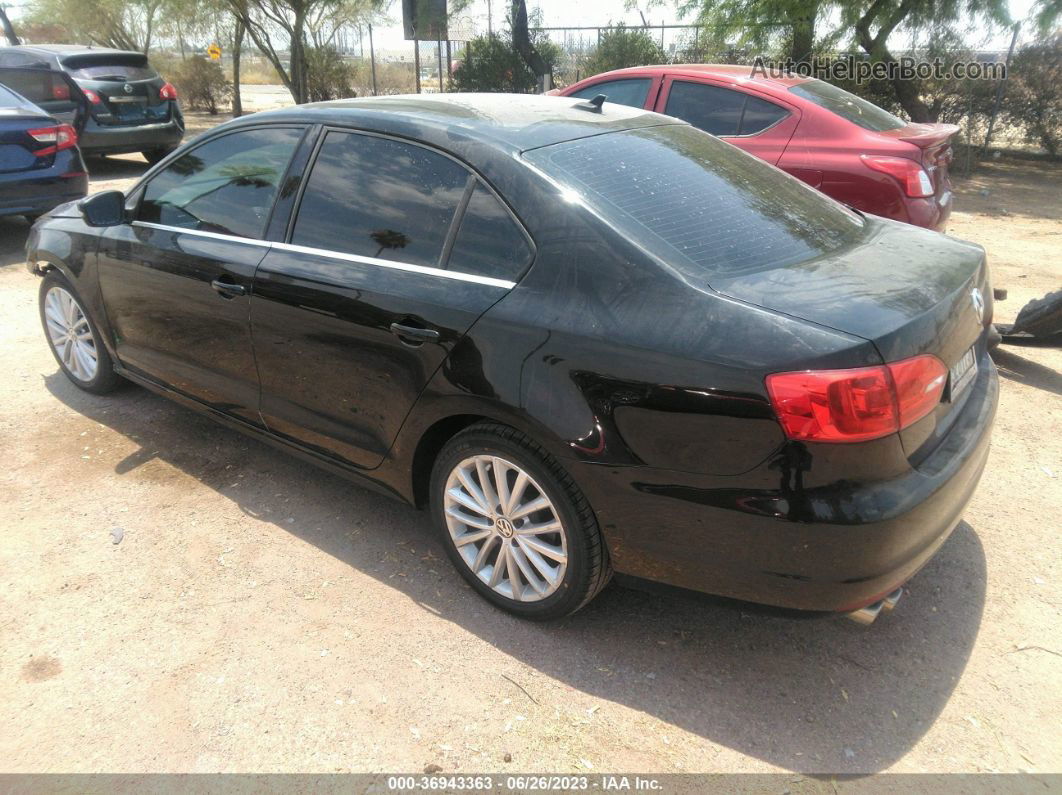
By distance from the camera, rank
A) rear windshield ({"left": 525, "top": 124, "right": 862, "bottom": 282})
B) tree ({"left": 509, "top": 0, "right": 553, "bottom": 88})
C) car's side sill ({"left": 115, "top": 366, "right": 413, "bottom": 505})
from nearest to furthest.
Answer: rear windshield ({"left": 525, "top": 124, "right": 862, "bottom": 282}) → car's side sill ({"left": 115, "top": 366, "right": 413, "bottom": 505}) → tree ({"left": 509, "top": 0, "right": 553, "bottom": 88})

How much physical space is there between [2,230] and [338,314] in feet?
25.2

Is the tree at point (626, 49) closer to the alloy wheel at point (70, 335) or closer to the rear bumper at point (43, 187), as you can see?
the rear bumper at point (43, 187)

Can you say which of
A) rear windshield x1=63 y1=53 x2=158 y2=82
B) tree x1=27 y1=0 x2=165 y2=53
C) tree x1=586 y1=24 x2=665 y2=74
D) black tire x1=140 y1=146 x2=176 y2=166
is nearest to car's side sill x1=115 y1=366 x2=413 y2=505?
rear windshield x1=63 y1=53 x2=158 y2=82

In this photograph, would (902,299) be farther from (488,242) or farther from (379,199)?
(379,199)

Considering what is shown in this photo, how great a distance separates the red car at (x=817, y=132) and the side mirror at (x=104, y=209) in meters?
3.28

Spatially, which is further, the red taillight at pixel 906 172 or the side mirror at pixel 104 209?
the red taillight at pixel 906 172

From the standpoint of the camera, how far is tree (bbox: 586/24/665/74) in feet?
55.4

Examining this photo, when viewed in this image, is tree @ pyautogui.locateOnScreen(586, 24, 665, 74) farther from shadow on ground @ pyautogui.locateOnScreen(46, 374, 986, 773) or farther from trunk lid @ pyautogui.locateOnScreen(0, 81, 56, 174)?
shadow on ground @ pyautogui.locateOnScreen(46, 374, 986, 773)

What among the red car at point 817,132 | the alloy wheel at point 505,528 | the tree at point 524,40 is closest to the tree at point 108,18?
the tree at point 524,40

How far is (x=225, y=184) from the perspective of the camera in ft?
11.8

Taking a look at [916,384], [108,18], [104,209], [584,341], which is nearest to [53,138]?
[104,209]

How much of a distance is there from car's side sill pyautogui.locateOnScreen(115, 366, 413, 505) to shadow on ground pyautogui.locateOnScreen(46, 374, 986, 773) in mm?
301

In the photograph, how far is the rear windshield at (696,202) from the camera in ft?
8.33

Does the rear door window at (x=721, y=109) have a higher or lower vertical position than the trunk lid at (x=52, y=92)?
lower
